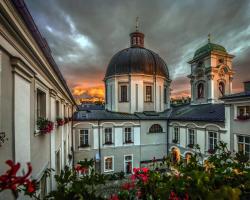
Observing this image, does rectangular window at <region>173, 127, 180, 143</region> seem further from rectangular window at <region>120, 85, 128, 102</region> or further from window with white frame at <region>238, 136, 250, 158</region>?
rectangular window at <region>120, 85, 128, 102</region>

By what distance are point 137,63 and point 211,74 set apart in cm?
982

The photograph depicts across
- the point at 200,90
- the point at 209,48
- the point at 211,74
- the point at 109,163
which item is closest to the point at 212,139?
the point at 200,90

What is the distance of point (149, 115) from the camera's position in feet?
68.1

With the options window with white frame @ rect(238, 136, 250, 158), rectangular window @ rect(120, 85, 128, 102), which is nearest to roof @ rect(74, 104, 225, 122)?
window with white frame @ rect(238, 136, 250, 158)

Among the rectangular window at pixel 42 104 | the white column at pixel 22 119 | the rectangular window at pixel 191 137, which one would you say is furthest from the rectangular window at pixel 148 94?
the white column at pixel 22 119

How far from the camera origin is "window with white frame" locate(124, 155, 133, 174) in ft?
60.2

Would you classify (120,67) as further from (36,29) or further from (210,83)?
(36,29)

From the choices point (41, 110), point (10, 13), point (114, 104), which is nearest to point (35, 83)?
point (41, 110)

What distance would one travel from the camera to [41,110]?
588 centimetres

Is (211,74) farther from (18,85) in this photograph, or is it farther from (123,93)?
(18,85)

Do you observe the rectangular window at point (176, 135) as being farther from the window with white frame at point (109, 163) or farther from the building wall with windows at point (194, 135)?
the window with white frame at point (109, 163)

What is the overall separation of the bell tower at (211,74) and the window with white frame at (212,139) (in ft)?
20.6

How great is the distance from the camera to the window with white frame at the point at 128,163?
1834 cm

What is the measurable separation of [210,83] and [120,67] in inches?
484
